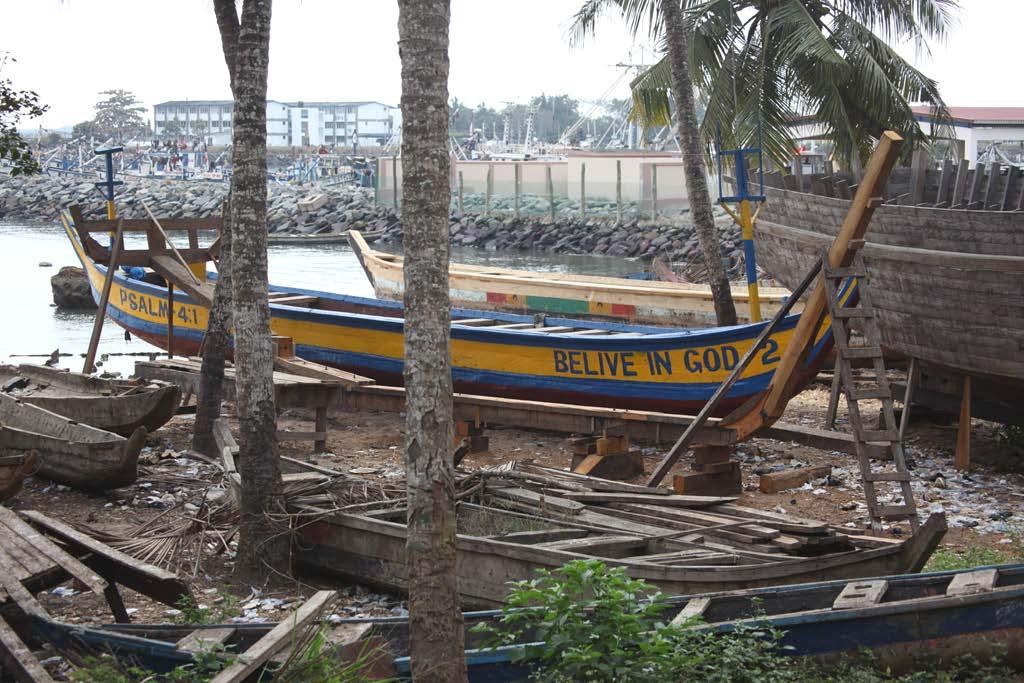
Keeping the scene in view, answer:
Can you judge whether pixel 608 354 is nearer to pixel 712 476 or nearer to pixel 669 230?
pixel 712 476

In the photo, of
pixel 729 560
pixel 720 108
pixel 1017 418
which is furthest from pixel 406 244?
pixel 720 108

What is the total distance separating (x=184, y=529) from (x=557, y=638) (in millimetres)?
4338

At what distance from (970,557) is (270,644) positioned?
5171 mm

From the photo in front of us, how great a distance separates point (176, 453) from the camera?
11867 mm

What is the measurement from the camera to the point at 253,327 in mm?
8250

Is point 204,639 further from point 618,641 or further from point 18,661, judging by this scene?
point 618,641

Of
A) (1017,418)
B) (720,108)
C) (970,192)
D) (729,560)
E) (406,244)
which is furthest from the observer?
(720,108)

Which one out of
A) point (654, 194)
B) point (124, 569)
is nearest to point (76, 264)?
point (654, 194)

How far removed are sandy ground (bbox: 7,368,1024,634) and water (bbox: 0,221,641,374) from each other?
7.91 m

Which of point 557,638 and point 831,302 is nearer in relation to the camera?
point 557,638

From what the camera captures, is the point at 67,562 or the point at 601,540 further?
the point at 601,540

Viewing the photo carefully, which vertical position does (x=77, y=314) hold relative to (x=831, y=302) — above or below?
below

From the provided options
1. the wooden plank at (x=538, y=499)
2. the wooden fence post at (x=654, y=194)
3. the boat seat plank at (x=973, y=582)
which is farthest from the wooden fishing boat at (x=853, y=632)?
the wooden fence post at (x=654, y=194)

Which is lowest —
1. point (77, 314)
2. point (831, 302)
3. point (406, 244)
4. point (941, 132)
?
point (77, 314)
